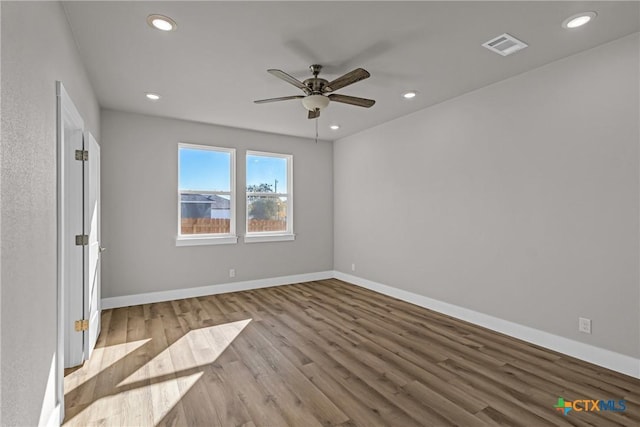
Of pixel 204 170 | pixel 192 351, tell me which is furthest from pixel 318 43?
pixel 204 170

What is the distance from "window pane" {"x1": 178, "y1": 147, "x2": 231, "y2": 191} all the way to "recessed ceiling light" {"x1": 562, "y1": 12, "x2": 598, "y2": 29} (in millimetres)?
4466

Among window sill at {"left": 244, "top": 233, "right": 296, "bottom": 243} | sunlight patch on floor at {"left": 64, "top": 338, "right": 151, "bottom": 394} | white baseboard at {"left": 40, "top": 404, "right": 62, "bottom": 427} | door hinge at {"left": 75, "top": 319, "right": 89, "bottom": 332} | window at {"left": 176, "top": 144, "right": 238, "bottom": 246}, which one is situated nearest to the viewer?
white baseboard at {"left": 40, "top": 404, "right": 62, "bottom": 427}

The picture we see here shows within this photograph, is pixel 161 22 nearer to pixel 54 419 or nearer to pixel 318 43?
pixel 318 43

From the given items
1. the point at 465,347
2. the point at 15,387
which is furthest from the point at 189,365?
the point at 465,347

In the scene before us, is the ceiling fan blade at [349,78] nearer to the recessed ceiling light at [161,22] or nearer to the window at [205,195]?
the recessed ceiling light at [161,22]

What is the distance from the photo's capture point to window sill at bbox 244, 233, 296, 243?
5391mm

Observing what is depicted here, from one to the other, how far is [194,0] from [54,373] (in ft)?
8.15

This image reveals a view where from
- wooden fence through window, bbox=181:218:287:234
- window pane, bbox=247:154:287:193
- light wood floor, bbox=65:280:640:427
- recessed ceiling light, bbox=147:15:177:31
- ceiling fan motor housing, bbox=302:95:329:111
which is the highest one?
recessed ceiling light, bbox=147:15:177:31

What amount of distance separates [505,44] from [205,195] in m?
4.32

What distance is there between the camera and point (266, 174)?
5.68 meters

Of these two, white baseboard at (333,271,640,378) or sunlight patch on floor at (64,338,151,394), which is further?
white baseboard at (333,271,640,378)

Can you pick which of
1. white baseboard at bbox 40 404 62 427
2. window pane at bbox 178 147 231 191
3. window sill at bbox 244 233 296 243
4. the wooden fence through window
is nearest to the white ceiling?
window pane at bbox 178 147 231 191

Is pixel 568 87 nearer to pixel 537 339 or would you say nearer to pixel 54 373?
pixel 537 339

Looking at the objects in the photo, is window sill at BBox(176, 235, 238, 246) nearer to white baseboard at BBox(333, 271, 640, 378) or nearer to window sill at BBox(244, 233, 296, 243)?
window sill at BBox(244, 233, 296, 243)
